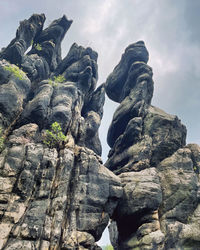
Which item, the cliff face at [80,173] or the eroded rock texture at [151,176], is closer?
the cliff face at [80,173]

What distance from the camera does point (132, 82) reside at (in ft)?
153

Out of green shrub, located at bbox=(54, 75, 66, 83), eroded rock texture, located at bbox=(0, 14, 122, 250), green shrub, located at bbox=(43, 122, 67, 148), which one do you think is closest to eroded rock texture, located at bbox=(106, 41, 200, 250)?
eroded rock texture, located at bbox=(0, 14, 122, 250)

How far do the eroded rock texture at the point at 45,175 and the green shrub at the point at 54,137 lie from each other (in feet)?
1.96

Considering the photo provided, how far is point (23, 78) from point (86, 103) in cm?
1822

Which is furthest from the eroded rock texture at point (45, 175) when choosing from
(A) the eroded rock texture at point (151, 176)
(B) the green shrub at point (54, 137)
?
(A) the eroded rock texture at point (151, 176)

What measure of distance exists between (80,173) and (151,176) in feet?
35.4

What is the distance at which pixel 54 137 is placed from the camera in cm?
2738

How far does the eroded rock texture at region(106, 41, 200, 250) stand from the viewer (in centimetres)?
2458

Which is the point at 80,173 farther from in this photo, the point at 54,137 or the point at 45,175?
the point at 54,137

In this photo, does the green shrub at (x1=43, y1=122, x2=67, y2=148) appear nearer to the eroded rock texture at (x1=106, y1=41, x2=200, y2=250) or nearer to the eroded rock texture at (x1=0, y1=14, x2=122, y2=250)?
the eroded rock texture at (x1=0, y1=14, x2=122, y2=250)

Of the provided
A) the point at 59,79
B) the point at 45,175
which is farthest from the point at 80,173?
the point at 59,79

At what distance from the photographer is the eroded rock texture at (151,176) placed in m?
24.6

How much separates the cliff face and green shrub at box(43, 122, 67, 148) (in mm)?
145

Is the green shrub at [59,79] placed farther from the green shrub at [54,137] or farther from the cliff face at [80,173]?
the green shrub at [54,137]
